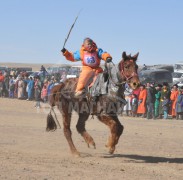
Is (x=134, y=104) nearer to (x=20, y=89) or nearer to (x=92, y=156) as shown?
(x=20, y=89)

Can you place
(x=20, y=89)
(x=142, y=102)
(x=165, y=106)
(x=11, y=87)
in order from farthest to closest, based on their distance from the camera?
1. (x=11, y=87)
2. (x=20, y=89)
3. (x=142, y=102)
4. (x=165, y=106)

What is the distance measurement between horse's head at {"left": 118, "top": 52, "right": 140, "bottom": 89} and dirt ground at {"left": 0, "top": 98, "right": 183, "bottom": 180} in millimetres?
1523

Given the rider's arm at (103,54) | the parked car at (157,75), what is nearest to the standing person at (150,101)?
the parked car at (157,75)

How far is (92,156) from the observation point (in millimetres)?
12281

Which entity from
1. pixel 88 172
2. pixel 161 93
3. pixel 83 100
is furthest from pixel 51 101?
pixel 161 93

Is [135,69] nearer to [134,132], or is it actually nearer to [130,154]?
[130,154]

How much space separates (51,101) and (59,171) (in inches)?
170

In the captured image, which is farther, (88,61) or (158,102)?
(158,102)

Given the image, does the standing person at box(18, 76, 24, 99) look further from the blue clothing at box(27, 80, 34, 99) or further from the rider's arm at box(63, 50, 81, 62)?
the rider's arm at box(63, 50, 81, 62)

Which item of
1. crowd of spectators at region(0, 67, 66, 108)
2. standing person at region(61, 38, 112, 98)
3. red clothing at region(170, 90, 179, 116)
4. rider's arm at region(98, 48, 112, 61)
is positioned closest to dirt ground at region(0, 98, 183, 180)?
standing person at region(61, 38, 112, 98)

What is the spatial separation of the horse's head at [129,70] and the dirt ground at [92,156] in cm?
152

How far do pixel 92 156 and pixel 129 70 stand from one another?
2.00m

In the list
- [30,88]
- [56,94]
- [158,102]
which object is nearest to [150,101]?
[158,102]

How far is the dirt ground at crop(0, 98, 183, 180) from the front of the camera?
947 cm
